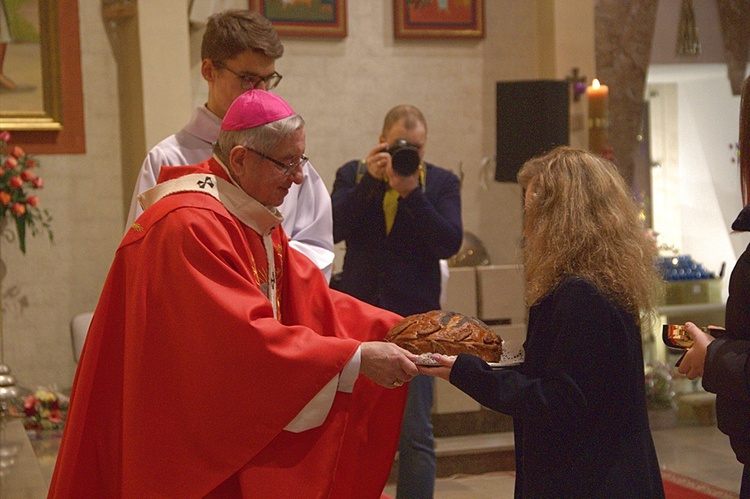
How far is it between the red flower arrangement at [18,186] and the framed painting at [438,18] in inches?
115

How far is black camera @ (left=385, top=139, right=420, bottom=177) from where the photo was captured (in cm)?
411

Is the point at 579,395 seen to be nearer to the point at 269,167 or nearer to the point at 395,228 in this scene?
the point at 269,167

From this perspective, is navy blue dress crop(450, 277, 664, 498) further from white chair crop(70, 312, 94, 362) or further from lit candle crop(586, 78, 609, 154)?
lit candle crop(586, 78, 609, 154)

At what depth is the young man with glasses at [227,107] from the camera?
3145 millimetres

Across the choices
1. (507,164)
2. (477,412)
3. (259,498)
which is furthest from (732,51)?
(259,498)

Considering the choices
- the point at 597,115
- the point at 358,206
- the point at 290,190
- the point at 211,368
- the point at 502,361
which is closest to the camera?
the point at 211,368

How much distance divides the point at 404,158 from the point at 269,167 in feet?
5.11

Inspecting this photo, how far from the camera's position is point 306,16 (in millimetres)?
7312

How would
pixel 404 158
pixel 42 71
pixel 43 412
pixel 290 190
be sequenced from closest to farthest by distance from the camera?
pixel 290 190
pixel 404 158
pixel 43 412
pixel 42 71

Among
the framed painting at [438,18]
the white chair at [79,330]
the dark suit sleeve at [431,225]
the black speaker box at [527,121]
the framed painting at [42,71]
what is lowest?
the white chair at [79,330]

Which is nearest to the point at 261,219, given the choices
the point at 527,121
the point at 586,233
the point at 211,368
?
the point at 211,368

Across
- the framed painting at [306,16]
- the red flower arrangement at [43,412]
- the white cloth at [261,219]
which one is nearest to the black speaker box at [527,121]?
the framed painting at [306,16]

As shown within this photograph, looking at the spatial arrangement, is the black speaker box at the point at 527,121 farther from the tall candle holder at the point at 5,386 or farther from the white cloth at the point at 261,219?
the white cloth at the point at 261,219

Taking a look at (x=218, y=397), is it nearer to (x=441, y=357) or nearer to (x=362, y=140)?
(x=441, y=357)
